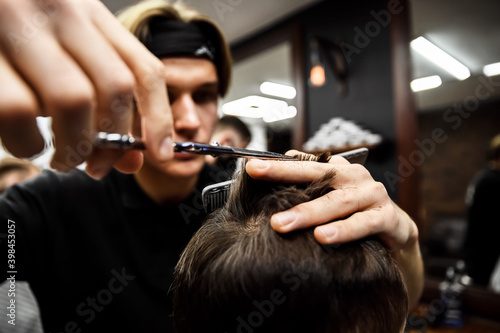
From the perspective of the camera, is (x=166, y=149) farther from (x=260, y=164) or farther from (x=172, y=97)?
(x=172, y=97)

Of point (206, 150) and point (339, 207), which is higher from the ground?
point (206, 150)

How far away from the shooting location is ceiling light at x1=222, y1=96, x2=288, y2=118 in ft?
20.6

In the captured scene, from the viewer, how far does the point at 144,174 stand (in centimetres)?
142

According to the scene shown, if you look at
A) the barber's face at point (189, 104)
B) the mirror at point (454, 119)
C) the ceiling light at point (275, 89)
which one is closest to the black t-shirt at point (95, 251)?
the barber's face at point (189, 104)

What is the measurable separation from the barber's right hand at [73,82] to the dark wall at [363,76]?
231 centimetres

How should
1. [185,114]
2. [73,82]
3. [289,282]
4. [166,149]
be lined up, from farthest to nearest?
1. [185,114]
2. [289,282]
3. [166,149]
4. [73,82]

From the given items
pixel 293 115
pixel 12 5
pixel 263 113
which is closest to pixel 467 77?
pixel 293 115

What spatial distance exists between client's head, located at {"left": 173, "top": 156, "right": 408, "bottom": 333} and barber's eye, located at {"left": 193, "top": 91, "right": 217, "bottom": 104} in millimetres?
829

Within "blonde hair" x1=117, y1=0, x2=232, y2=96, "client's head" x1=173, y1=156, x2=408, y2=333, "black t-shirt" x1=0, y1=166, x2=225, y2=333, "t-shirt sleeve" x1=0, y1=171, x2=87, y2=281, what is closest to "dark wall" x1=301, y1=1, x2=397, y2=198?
"blonde hair" x1=117, y1=0, x2=232, y2=96

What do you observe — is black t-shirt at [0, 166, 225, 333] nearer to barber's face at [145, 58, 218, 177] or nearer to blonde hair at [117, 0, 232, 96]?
barber's face at [145, 58, 218, 177]

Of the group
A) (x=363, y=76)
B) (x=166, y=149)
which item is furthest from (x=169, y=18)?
(x=363, y=76)

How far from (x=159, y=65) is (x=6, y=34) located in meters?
0.22

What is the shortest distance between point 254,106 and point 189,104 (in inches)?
226

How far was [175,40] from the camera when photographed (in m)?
1.38
